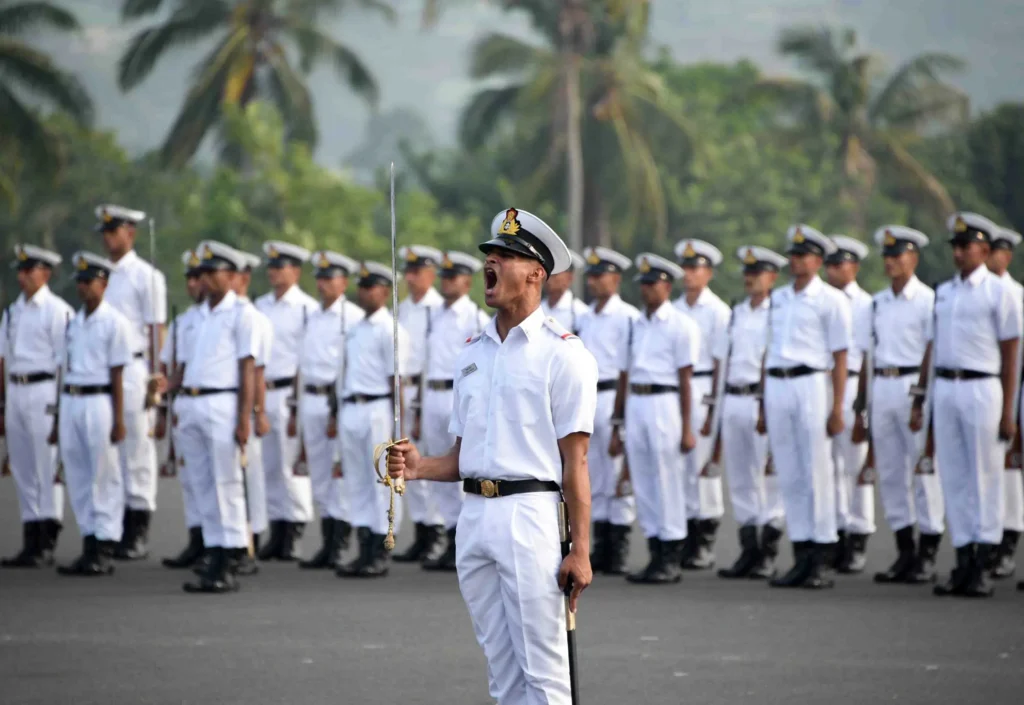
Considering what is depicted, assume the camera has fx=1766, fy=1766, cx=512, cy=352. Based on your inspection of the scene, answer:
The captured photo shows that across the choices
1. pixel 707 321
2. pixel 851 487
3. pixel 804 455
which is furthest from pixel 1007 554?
pixel 707 321

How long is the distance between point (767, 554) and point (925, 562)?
3.84ft

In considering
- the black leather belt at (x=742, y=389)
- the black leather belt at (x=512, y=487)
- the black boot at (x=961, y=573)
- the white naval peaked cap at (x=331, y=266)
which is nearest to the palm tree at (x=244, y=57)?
the white naval peaked cap at (x=331, y=266)

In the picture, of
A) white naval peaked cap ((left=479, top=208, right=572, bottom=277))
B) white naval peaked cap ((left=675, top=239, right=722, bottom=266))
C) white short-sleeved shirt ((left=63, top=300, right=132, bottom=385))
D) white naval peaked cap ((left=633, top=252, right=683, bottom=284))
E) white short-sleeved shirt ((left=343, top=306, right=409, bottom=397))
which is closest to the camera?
white naval peaked cap ((left=479, top=208, right=572, bottom=277))

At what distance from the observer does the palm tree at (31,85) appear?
37.2m

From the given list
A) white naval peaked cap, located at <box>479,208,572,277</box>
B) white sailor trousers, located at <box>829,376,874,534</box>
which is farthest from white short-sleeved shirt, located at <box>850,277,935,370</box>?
white naval peaked cap, located at <box>479,208,572,277</box>

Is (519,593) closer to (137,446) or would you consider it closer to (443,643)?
(443,643)

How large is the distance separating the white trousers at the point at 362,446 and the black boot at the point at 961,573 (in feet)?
13.7

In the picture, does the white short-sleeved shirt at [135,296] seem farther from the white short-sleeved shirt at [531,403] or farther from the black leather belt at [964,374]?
the white short-sleeved shirt at [531,403]

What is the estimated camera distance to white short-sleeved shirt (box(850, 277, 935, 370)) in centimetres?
1276

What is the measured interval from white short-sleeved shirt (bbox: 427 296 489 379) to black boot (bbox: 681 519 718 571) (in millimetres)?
2329

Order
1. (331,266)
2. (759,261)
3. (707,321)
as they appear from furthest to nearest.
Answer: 1. (331,266)
2. (707,321)
3. (759,261)

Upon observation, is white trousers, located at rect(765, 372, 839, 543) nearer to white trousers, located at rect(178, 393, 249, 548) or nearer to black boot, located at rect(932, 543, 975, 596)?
black boot, located at rect(932, 543, 975, 596)

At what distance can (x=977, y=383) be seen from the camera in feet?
38.0

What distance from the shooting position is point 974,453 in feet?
38.1
